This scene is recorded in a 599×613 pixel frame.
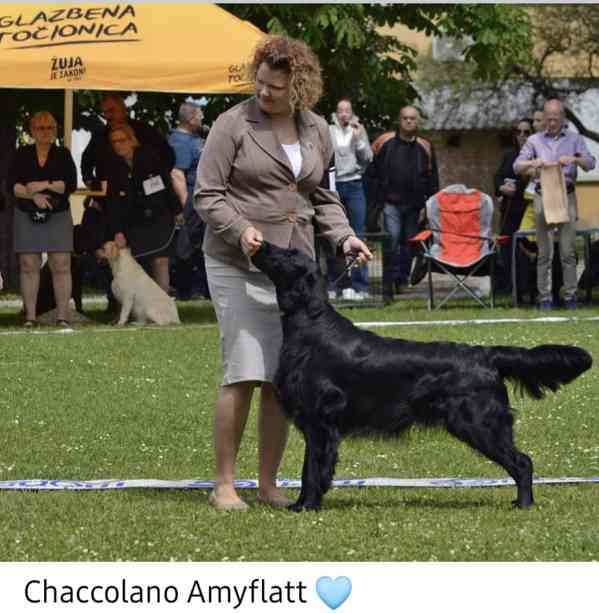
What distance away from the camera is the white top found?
20.0 feet

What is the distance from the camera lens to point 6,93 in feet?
62.5

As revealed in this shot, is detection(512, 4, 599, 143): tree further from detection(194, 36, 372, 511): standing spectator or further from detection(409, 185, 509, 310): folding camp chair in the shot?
detection(194, 36, 372, 511): standing spectator

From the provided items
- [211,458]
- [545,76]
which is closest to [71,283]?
[211,458]

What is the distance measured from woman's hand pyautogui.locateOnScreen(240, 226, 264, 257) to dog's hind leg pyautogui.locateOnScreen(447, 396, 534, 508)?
1.04 meters

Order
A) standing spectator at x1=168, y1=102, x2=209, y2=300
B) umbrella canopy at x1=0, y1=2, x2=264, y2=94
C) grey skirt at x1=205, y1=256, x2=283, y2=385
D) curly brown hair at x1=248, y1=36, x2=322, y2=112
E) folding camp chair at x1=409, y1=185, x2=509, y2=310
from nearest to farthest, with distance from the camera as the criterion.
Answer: curly brown hair at x1=248, y1=36, x2=322, y2=112 < grey skirt at x1=205, y1=256, x2=283, y2=385 < umbrella canopy at x1=0, y1=2, x2=264, y2=94 < standing spectator at x1=168, y1=102, x2=209, y2=300 < folding camp chair at x1=409, y1=185, x2=509, y2=310

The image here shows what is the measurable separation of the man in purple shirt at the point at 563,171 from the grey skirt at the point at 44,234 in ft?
14.8

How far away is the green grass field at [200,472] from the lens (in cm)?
536

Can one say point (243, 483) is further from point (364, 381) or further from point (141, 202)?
point (141, 202)

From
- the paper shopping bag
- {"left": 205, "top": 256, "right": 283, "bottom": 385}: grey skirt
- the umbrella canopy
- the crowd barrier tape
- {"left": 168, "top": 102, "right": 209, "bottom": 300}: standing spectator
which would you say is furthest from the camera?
{"left": 168, "top": 102, "right": 209, "bottom": 300}: standing spectator

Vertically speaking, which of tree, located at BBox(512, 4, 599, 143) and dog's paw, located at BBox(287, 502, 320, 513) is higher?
tree, located at BBox(512, 4, 599, 143)

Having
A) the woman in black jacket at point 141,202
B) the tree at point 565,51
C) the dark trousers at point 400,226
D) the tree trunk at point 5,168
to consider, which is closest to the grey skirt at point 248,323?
the woman in black jacket at point 141,202

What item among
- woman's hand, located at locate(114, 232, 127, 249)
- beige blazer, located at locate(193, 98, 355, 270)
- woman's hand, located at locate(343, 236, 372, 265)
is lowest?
woman's hand, located at locate(114, 232, 127, 249)
